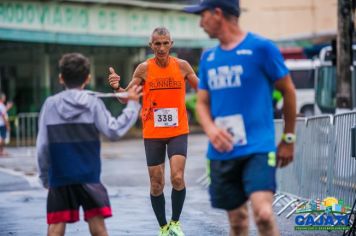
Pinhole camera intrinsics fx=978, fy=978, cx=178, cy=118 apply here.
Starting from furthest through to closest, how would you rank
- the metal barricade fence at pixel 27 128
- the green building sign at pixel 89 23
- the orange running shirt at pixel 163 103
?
the metal barricade fence at pixel 27 128, the green building sign at pixel 89 23, the orange running shirt at pixel 163 103

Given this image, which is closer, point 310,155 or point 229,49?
point 229,49

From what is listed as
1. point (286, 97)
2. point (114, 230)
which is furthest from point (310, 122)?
point (286, 97)

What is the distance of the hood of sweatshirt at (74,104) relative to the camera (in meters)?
6.77

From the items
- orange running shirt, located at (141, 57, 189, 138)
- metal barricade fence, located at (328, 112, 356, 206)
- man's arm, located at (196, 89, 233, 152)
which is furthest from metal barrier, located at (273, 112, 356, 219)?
man's arm, located at (196, 89, 233, 152)

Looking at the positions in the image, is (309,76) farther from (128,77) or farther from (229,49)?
(229,49)

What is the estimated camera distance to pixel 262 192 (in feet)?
21.0

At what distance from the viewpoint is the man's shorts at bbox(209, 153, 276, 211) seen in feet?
21.2

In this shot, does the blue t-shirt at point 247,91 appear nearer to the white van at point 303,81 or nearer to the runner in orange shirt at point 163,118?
the runner in orange shirt at point 163,118

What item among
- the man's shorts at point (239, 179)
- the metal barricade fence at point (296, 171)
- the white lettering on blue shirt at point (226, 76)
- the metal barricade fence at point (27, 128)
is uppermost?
the white lettering on blue shirt at point (226, 76)

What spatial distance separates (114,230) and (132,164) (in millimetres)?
12460

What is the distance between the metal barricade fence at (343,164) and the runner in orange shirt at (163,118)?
2339mm
